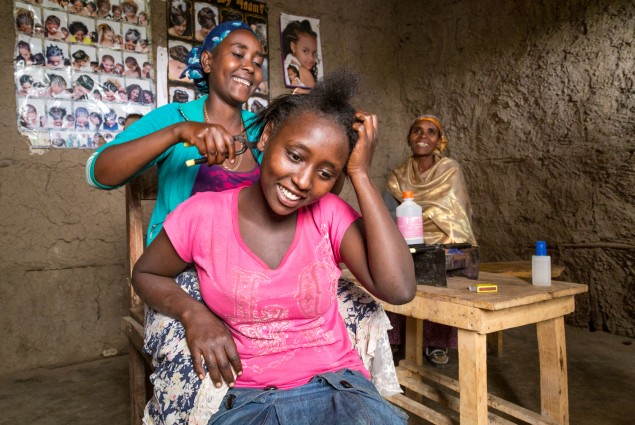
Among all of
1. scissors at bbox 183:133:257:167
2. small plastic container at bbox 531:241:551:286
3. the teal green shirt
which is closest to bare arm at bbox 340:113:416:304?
scissors at bbox 183:133:257:167

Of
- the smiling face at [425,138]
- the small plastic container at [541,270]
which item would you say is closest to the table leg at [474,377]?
the small plastic container at [541,270]

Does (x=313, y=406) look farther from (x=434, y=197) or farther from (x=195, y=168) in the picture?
(x=434, y=197)

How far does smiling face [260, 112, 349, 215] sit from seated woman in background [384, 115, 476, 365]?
6.68ft

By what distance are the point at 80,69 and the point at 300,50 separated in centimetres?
181

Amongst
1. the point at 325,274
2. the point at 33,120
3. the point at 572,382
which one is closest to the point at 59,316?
the point at 33,120

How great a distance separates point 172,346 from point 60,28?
2734mm

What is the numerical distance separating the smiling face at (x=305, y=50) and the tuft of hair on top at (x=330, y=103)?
9.87 ft

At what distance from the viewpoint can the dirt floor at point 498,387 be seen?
237 centimetres

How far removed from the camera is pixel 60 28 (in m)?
3.02

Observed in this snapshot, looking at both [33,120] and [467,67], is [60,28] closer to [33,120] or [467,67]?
[33,120]

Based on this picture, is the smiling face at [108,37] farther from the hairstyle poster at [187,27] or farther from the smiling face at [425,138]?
the smiling face at [425,138]

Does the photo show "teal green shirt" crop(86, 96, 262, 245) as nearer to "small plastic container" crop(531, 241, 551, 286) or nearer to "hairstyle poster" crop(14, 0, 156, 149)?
"small plastic container" crop(531, 241, 551, 286)

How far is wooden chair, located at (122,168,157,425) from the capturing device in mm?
1794

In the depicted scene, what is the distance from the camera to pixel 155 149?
1332mm
